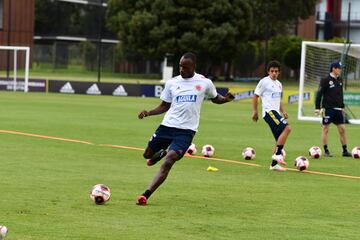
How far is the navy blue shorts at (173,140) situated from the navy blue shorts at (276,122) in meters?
5.47

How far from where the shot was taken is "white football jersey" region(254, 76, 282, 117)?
58.0 ft

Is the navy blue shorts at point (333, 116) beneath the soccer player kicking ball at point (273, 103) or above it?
beneath

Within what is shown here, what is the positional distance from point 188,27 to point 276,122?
153ft

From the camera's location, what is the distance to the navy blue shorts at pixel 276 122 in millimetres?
17578

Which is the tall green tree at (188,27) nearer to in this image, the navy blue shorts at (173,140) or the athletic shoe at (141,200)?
the navy blue shorts at (173,140)

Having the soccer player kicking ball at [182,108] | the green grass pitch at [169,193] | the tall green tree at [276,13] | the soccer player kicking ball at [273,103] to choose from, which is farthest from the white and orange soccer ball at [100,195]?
the tall green tree at [276,13]

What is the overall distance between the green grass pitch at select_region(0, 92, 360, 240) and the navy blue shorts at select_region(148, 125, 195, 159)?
0.73 metres

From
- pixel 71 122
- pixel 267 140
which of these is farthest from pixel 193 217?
pixel 71 122

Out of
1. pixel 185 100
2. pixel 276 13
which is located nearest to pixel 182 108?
pixel 185 100

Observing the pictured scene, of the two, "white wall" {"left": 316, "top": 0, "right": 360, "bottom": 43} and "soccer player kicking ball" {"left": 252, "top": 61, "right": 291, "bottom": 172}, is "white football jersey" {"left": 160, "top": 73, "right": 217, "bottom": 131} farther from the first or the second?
"white wall" {"left": 316, "top": 0, "right": 360, "bottom": 43}

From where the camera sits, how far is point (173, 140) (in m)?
12.3

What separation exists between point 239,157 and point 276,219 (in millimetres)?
8214

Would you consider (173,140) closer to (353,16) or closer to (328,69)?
(328,69)

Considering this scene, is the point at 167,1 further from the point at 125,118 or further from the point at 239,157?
the point at 239,157
